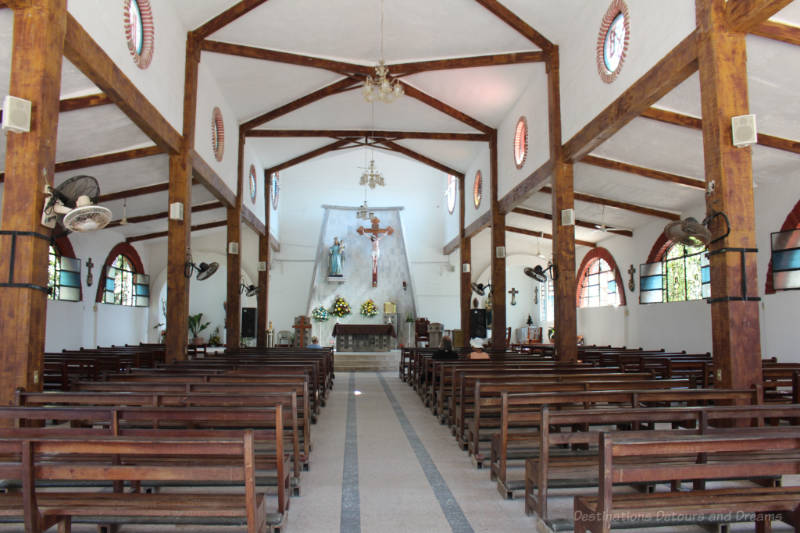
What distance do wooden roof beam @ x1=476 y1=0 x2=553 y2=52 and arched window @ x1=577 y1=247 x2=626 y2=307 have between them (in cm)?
854

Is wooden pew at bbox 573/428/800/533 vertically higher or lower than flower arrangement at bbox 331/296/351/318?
lower

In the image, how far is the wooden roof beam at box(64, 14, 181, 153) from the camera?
553 centimetres

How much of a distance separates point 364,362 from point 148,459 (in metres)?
12.2

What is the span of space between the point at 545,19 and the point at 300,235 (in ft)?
43.5

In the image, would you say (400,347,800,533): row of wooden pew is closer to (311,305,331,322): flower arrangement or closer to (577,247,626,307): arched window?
(577,247,626,307): arched window

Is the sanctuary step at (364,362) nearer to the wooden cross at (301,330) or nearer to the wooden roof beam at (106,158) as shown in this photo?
the wooden cross at (301,330)

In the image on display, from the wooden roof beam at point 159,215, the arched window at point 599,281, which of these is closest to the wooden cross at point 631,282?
the arched window at point 599,281

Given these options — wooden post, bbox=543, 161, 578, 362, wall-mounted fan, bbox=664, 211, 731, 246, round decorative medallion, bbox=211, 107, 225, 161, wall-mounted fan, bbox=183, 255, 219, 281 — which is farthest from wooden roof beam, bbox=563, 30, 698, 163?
round decorative medallion, bbox=211, 107, 225, 161

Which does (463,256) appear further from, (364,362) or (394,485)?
(394,485)

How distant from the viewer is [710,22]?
5.33 meters

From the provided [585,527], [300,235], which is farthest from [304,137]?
[585,527]

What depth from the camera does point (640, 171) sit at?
10.9 metres

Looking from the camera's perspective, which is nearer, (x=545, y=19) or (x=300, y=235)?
(x=545, y=19)

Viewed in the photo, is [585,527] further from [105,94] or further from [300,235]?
[300,235]
